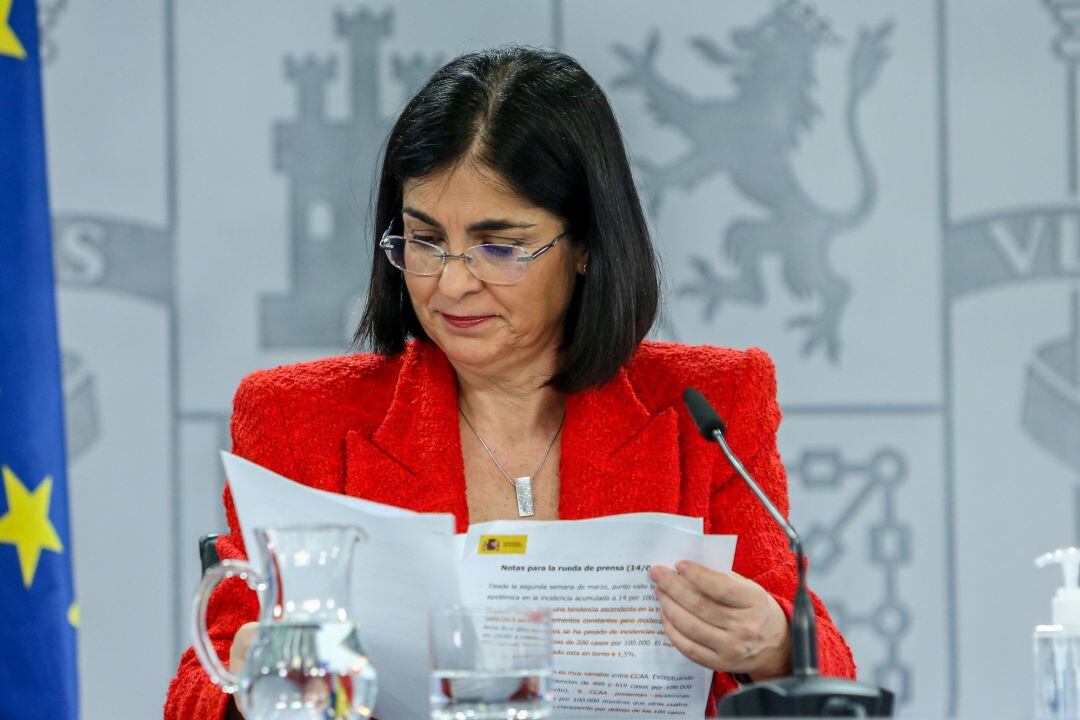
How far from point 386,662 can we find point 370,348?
68 cm

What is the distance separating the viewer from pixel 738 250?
3.09 metres

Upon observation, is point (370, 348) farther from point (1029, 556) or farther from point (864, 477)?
point (1029, 556)

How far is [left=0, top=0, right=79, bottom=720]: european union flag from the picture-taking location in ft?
5.96

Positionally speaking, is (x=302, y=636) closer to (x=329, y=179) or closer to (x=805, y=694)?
(x=805, y=694)

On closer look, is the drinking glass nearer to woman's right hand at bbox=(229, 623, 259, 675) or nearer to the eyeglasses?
woman's right hand at bbox=(229, 623, 259, 675)

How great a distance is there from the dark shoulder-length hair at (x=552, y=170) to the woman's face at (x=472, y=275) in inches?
0.9

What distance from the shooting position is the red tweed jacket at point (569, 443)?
71.2 inches

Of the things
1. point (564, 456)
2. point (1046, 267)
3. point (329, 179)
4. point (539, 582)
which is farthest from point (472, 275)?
point (1046, 267)

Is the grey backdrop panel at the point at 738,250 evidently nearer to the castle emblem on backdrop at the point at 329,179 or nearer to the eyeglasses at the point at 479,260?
the castle emblem on backdrop at the point at 329,179

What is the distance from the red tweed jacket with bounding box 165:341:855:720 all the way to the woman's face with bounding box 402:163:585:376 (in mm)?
114

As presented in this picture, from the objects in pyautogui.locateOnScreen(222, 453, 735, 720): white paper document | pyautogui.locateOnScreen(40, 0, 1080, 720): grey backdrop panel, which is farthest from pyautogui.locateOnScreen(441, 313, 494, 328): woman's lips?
pyautogui.locateOnScreen(40, 0, 1080, 720): grey backdrop panel

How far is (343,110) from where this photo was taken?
10.2ft

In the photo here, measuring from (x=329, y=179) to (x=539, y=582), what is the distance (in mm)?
1837

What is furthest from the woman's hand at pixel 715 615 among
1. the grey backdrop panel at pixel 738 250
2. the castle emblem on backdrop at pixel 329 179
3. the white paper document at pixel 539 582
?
the castle emblem on backdrop at pixel 329 179
